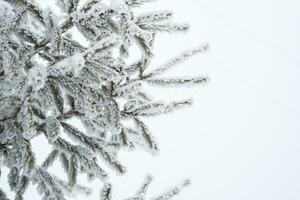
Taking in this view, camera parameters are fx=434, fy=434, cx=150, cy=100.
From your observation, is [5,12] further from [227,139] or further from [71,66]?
[227,139]

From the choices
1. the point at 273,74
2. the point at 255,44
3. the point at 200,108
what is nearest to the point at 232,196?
the point at 200,108

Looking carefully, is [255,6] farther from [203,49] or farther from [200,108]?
[203,49]

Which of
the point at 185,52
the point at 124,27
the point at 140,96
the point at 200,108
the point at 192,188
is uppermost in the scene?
the point at 124,27

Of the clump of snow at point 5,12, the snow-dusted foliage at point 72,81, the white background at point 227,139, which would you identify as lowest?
the white background at point 227,139

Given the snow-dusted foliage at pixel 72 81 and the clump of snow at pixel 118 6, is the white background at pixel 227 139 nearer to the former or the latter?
the snow-dusted foliage at pixel 72 81

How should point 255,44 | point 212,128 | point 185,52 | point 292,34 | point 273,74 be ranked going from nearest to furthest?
point 185,52 < point 212,128 < point 273,74 < point 255,44 < point 292,34

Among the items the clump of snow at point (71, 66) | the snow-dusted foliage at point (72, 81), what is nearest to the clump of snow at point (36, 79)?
the snow-dusted foliage at point (72, 81)

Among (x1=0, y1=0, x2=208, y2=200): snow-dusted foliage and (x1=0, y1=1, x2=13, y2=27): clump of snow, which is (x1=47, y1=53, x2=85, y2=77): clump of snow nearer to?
(x1=0, y1=0, x2=208, y2=200): snow-dusted foliage

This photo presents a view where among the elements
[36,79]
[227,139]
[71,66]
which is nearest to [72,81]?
[71,66]
